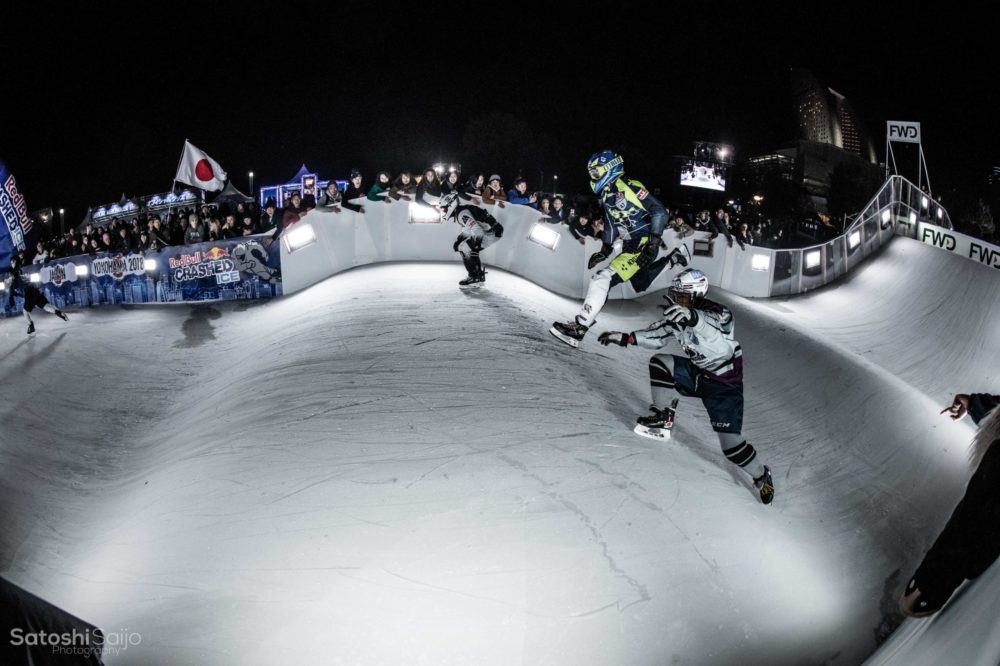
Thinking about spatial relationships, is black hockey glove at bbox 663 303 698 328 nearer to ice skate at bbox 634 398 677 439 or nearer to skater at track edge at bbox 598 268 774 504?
skater at track edge at bbox 598 268 774 504

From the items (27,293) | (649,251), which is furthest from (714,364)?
(27,293)

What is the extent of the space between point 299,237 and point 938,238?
13.4 m

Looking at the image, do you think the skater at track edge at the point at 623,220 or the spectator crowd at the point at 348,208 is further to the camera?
the spectator crowd at the point at 348,208

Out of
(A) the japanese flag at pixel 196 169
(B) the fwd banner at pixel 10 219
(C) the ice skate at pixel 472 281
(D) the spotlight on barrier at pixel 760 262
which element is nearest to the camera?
(C) the ice skate at pixel 472 281

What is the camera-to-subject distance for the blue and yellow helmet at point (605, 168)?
7.64 meters

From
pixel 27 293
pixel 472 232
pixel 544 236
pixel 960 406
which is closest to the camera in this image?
pixel 960 406

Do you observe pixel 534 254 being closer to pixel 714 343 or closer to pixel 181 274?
pixel 181 274

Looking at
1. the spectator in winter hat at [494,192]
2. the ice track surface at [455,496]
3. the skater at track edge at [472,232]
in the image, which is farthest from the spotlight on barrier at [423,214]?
the ice track surface at [455,496]

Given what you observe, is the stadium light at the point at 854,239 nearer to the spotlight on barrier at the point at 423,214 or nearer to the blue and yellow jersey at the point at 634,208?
the blue and yellow jersey at the point at 634,208

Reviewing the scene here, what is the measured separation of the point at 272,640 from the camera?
3.62 meters

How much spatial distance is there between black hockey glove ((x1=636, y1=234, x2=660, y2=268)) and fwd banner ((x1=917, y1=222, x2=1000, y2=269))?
24.1ft

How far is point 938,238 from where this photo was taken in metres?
12.9

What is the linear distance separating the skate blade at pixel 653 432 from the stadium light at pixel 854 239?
11.8 metres

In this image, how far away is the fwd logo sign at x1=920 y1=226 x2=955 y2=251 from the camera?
12.4 metres
